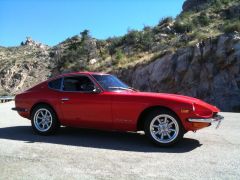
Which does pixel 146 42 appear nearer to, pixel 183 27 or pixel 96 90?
pixel 183 27

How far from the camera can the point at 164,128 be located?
25.3 feet

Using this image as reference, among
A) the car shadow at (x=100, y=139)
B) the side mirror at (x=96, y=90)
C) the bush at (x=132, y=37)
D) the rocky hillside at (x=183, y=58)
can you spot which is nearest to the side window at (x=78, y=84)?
the side mirror at (x=96, y=90)

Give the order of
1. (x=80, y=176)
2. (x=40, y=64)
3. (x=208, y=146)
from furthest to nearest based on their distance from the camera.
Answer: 1. (x=40, y=64)
2. (x=208, y=146)
3. (x=80, y=176)

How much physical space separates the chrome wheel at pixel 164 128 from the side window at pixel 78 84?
5.48 feet

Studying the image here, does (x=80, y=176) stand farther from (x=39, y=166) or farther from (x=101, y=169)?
(x=39, y=166)

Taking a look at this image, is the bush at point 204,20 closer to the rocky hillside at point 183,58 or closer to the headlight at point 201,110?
the rocky hillside at point 183,58

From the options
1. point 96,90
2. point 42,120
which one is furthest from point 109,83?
point 42,120

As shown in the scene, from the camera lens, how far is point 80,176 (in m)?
5.71

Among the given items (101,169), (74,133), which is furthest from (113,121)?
(101,169)

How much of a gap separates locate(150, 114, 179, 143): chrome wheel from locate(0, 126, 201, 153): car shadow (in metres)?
0.19

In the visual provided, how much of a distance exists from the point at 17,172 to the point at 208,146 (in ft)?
12.3

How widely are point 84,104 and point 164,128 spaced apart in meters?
1.84

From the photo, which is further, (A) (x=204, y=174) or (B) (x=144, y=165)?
(B) (x=144, y=165)

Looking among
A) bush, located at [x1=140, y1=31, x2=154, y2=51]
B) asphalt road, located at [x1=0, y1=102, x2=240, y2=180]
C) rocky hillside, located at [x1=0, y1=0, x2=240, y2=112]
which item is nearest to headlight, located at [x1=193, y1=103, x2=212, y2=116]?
asphalt road, located at [x1=0, y1=102, x2=240, y2=180]
